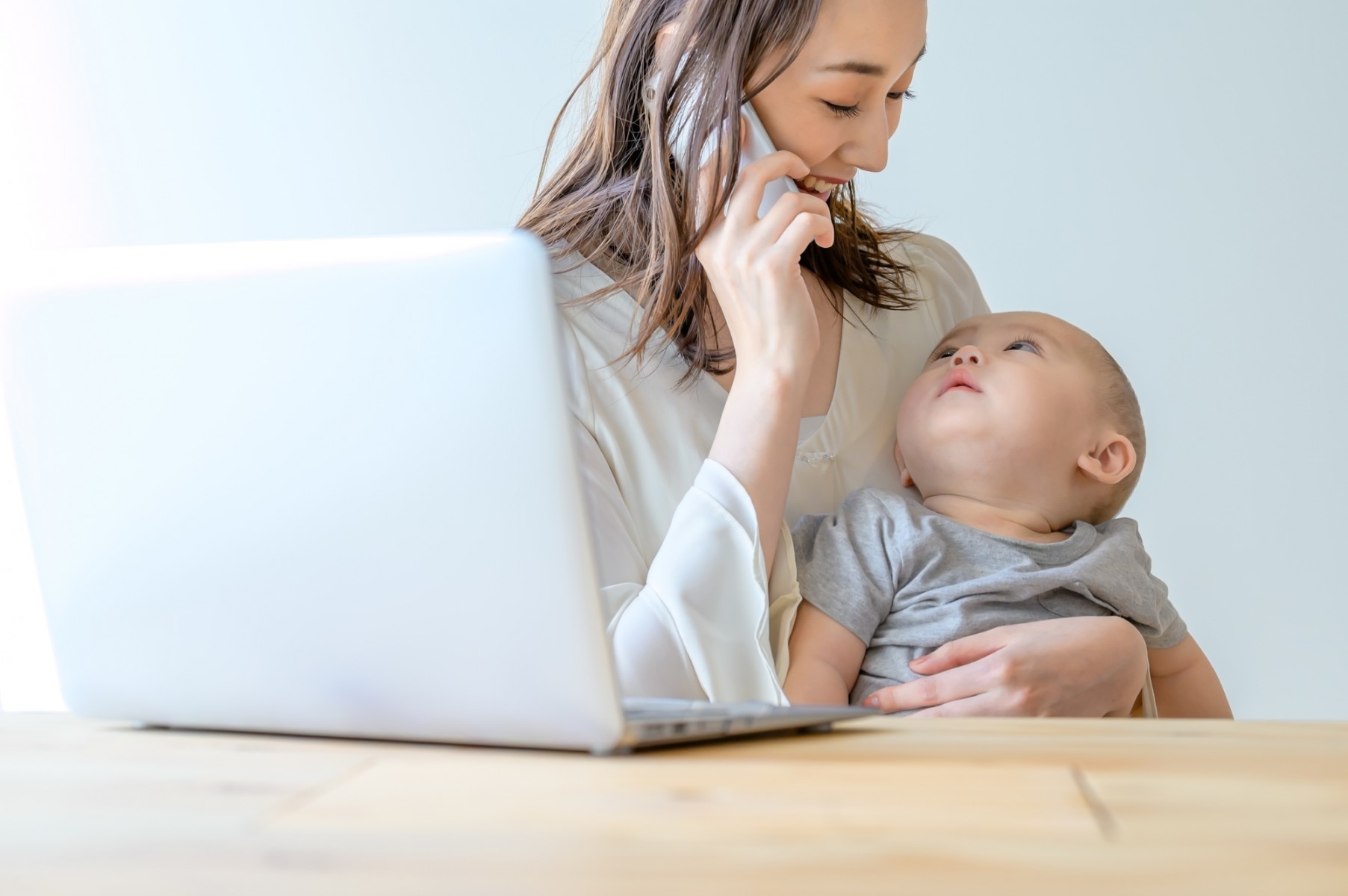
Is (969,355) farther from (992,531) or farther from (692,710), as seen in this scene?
(692,710)

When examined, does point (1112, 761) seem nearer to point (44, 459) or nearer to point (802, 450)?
point (44, 459)

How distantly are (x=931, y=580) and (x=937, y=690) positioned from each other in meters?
0.19

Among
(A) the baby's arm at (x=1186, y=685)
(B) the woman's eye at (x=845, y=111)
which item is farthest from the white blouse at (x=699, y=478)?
(A) the baby's arm at (x=1186, y=685)

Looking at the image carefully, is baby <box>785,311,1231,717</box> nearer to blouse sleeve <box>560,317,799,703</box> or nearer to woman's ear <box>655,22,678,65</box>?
blouse sleeve <box>560,317,799,703</box>

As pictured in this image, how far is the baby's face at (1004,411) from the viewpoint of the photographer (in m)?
1.54

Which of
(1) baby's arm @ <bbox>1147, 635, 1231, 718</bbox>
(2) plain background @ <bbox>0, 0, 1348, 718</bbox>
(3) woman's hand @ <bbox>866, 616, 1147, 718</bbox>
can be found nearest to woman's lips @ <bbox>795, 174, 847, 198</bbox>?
(3) woman's hand @ <bbox>866, 616, 1147, 718</bbox>

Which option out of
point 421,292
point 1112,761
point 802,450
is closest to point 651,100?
point 802,450

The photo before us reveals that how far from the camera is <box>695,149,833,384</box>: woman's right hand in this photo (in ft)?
4.56

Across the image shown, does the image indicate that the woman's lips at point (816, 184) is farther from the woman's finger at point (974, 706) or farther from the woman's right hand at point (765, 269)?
the woman's finger at point (974, 706)

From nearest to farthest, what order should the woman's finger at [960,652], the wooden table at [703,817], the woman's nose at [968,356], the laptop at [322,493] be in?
the wooden table at [703,817] < the laptop at [322,493] < the woman's finger at [960,652] < the woman's nose at [968,356]

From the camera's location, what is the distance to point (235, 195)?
306 centimetres

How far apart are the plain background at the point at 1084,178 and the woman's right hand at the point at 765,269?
Result: 1.61 metres

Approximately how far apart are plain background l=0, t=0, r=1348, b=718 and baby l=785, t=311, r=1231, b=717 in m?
1.38

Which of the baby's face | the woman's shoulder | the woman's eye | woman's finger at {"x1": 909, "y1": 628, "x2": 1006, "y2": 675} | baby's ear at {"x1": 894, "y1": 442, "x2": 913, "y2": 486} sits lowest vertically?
woman's finger at {"x1": 909, "y1": 628, "x2": 1006, "y2": 675}
